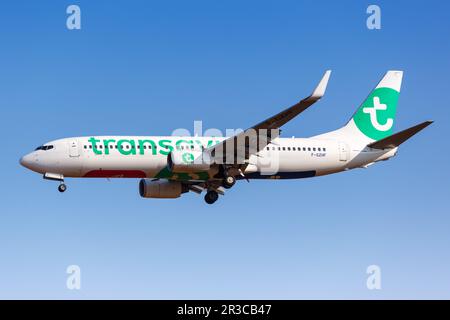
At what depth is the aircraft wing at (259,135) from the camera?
176ft

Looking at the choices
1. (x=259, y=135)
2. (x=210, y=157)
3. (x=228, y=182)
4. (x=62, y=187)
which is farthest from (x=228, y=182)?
(x=62, y=187)

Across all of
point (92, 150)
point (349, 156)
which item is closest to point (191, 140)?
point (92, 150)

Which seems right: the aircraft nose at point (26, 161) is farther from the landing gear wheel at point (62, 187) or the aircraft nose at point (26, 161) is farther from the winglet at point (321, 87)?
the winglet at point (321, 87)

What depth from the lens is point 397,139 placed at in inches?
2458

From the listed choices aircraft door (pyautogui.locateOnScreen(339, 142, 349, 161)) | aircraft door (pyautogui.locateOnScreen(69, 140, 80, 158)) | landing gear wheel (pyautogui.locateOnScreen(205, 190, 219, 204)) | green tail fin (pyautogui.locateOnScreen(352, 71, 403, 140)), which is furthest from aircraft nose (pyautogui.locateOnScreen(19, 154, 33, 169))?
green tail fin (pyautogui.locateOnScreen(352, 71, 403, 140))

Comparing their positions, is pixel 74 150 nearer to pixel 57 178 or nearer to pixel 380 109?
pixel 57 178

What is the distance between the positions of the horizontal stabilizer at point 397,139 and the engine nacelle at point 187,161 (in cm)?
1196

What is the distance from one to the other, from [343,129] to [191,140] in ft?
38.5

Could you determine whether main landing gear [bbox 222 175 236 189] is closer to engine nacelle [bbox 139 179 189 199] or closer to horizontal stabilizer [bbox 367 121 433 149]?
engine nacelle [bbox 139 179 189 199]

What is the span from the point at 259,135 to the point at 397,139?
1000 cm

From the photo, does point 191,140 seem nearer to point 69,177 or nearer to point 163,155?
point 163,155

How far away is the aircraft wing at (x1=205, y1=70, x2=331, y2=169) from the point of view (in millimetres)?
53588

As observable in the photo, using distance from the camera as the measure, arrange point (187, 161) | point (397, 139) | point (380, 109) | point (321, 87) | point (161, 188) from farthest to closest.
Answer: point (380, 109)
point (161, 188)
point (397, 139)
point (187, 161)
point (321, 87)

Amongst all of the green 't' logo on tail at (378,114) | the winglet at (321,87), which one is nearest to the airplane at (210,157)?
the green 't' logo on tail at (378,114)
